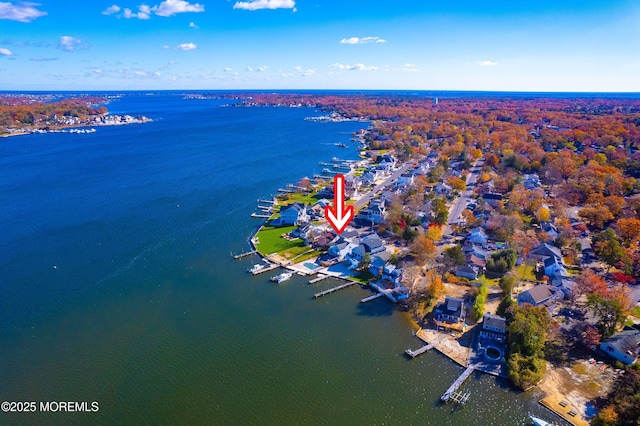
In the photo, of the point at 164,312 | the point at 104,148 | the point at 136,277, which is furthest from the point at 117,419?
the point at 104,148

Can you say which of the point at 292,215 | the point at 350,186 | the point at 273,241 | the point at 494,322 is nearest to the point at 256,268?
the point at 273,241

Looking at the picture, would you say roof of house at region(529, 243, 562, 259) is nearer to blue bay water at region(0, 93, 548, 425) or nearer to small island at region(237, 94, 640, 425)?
small island at region(237, 94, 640, 425)

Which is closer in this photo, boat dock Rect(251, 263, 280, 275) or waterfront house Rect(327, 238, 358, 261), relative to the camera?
boat dock Rect(251, 263, 280, 275)

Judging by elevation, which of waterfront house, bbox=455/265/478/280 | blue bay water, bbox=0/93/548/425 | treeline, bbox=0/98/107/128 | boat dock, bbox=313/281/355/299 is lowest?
blue bay water, bbox=0/93/548/425

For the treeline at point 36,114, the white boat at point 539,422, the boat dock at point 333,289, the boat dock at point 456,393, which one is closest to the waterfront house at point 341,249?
the boat dock at point 333,289

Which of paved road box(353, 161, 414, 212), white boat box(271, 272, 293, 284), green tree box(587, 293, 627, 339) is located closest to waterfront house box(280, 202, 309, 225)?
paved road box(353, 161, 414, 212)

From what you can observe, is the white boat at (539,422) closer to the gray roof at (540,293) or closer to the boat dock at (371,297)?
the gray roof at (540,293)

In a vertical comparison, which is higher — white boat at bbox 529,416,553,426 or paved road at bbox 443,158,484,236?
paved road at bbox 443,158,484,236

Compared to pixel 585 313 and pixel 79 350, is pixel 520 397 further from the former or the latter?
pixel 79 350
